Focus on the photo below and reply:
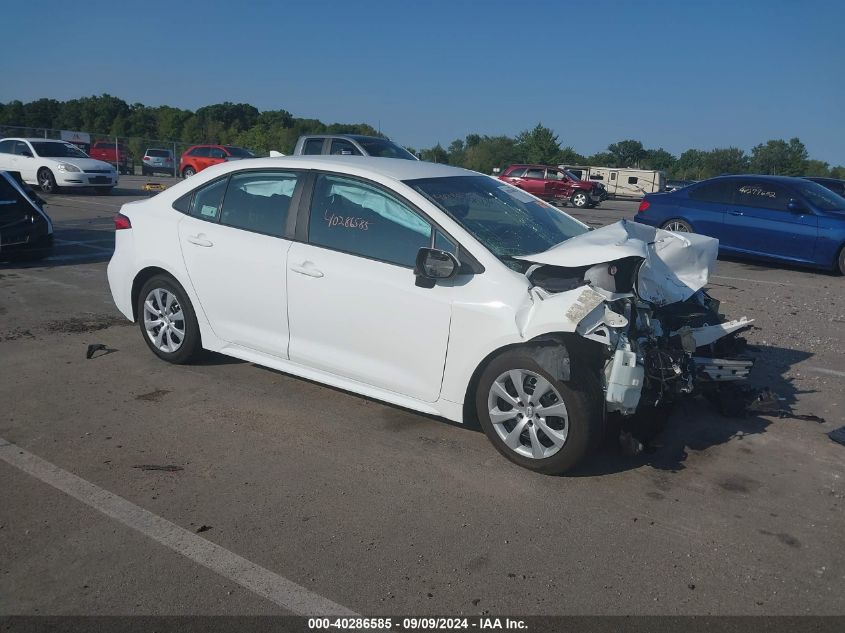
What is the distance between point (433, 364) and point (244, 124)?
8533cm

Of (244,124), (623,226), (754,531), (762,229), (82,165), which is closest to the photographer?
(754,531)

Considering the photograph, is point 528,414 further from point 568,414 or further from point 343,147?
point 343,147

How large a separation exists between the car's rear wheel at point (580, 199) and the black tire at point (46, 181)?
65.0 feet

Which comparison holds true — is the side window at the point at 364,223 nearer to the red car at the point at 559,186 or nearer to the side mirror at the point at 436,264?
the side mirror at the point at 436,264

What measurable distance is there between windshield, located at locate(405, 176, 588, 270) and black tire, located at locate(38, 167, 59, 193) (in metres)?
19.2

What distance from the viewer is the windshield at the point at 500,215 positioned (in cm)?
470

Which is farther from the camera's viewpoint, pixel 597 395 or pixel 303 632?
pixel 597 395

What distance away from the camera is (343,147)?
17.2m

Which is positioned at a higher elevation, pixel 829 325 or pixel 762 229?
pixel 762 229

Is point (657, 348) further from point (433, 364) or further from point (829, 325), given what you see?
point (829, 325)

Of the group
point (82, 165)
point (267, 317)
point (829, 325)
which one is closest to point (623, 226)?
point (267, 317)

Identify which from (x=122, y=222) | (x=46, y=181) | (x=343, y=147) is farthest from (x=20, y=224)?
(x=46, y=181)

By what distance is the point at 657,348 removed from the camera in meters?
4.34

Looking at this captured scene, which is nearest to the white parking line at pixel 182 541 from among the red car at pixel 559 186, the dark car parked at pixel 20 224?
the dark car parked at pixel 20 224
